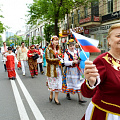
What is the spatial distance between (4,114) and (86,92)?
10.0 ft

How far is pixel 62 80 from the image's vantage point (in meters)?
5.16

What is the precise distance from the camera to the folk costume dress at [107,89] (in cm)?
165

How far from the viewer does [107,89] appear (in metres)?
1.70

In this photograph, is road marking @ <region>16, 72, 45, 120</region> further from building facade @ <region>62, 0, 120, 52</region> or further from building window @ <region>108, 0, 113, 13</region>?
building window @ <region>108, 0, 113, 13</region>

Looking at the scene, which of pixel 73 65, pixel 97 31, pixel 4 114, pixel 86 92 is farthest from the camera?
pixel 97 31

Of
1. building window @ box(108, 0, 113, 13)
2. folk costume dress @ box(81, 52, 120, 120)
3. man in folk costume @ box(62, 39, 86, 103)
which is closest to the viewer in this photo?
folk costume dress @ box(81, 52, 120, 120)

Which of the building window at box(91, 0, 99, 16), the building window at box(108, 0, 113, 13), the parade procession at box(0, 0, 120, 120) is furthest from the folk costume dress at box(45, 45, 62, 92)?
the building window at box(91, 0, 99, 16)

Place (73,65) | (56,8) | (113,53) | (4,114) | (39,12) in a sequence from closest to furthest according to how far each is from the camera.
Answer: (113,53) < (4,114) < (73,65) < (56,8) < (39,12)

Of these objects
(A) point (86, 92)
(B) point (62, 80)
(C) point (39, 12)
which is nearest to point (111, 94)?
(A) point (86, 92)

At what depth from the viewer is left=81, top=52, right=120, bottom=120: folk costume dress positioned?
165 cm

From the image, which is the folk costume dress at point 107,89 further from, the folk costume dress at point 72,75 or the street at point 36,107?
the folk costume dress at point 72,75

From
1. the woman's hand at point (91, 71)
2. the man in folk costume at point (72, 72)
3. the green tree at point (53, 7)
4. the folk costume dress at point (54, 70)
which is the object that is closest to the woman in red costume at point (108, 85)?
the woman's hand at point (91, 71)

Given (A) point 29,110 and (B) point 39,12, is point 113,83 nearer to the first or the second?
(A) point 29,110

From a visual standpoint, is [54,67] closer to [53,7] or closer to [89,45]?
[89,45]
